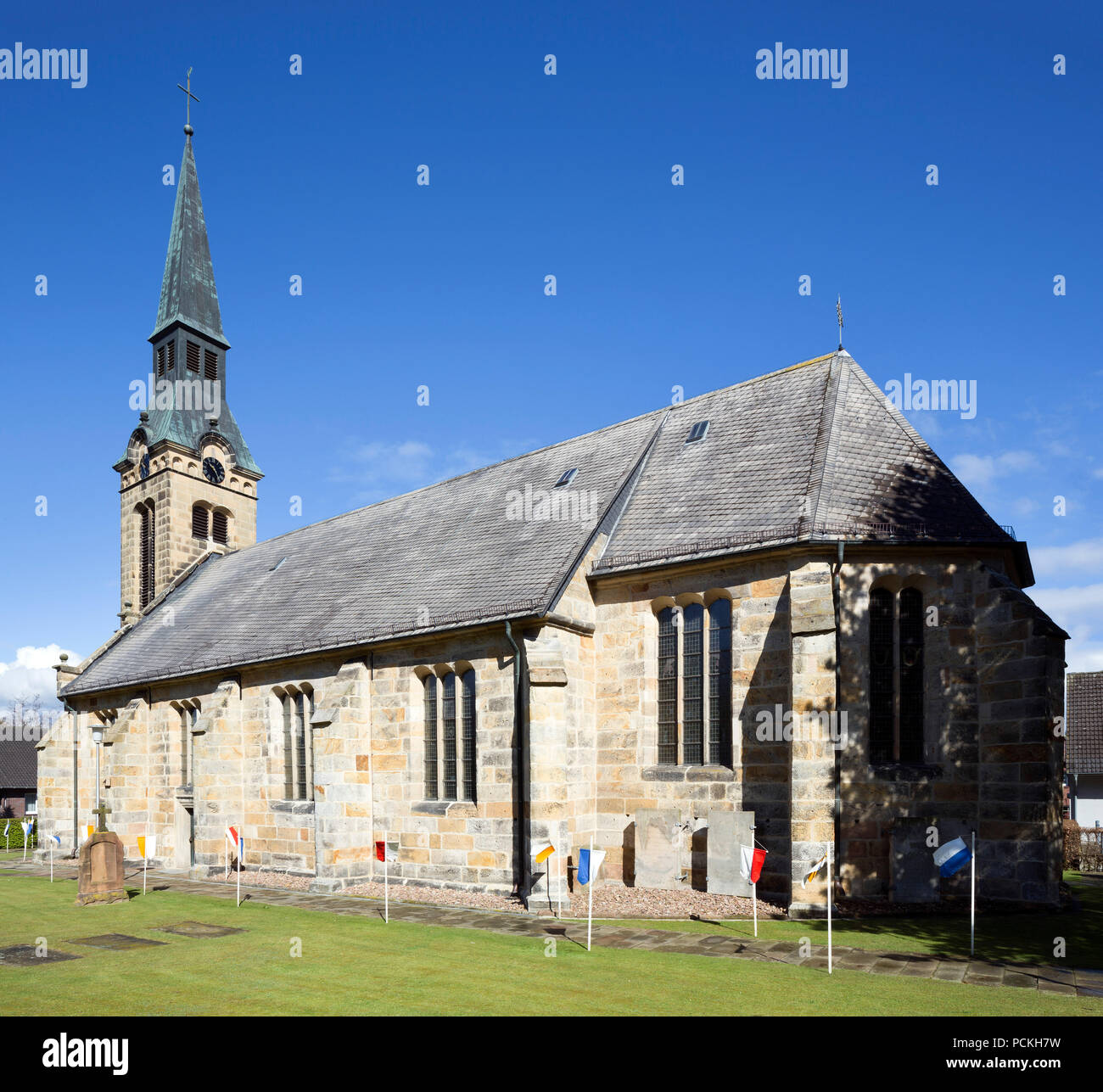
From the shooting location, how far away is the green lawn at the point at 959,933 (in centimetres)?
1273

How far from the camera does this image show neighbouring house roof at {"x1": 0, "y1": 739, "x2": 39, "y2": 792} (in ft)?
184

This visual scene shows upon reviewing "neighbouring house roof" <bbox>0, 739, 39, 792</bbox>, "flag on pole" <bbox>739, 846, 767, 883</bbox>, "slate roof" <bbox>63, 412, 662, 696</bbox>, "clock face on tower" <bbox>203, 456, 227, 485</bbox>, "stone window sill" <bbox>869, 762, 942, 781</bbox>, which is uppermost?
"clock face on tower" <bbox>203, 456, 227, 485</bbox>

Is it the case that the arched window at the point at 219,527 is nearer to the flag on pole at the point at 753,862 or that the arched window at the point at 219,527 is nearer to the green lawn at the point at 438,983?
the green lawn at the point at 438,983

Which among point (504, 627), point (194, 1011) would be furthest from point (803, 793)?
point (194, 1011)

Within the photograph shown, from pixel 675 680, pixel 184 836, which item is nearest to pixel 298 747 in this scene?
pixel 184 836

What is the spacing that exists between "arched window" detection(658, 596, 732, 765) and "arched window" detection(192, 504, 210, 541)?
28.0 m

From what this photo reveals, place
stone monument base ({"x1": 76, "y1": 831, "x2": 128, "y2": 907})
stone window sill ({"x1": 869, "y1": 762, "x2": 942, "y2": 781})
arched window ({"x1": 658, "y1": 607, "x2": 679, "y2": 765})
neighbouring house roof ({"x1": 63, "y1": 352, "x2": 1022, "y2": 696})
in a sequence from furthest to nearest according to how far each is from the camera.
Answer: stone monument base ({"x1": 76, "y1": 831, "x2": 128, "y2": 907}) → arched window ({"x1": 658, "y1": 607, "x2": 679, "y2": 765}) → neighbouring house roof ({"x1": 63, "y1": 352, "x2": 1022, "y2": 696}) → stone window sill ({"x1": 869, "y1": 762, "x2": 942, "y2": 781})

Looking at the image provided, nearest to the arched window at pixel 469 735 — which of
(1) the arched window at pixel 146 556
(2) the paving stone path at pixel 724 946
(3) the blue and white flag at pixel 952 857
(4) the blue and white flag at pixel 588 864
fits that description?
(2) the paving stone path at pixel 724 946

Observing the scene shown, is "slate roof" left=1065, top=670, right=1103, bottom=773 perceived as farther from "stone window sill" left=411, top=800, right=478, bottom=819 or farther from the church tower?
the church tower

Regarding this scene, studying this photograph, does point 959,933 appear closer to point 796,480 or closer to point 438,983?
point 438,983

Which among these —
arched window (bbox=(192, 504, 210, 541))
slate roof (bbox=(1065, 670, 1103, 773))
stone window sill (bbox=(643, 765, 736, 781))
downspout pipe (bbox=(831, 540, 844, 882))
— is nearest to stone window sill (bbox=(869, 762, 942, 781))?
downspout pipe (bbox=(831, 540, 844, 882))
